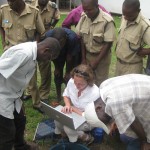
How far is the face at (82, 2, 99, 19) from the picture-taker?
3.83m

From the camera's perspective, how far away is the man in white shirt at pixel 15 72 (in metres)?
2.54

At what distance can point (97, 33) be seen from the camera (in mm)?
4043

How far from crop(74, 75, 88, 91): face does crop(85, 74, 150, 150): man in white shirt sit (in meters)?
0.85

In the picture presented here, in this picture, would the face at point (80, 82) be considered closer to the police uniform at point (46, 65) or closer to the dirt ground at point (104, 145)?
the dirt ground at point (104, 145)

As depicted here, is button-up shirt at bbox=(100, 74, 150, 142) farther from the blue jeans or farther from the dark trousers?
the dark trousers

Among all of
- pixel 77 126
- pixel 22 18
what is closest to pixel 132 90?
pixel 77 126

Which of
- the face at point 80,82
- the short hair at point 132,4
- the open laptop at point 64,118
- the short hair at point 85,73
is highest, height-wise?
the short hair at point 132,4

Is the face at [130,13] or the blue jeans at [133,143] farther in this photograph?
the face at [130,13]

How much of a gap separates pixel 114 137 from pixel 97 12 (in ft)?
5.44

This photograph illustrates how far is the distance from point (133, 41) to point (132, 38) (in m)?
0.04

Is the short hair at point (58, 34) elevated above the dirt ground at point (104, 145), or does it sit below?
above

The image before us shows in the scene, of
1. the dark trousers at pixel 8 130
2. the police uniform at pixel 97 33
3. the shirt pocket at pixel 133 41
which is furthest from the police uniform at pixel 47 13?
the dark trousers at pixel 8 130

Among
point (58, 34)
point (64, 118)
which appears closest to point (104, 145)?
point (64, 118)

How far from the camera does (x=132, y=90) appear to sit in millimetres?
2521
